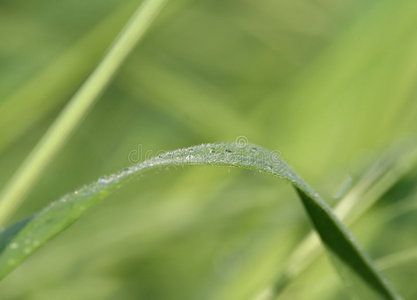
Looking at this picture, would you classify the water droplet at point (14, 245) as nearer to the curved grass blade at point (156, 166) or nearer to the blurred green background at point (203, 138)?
the curved grass blade at point (156, 166)

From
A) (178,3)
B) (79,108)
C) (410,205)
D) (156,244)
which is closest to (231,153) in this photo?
(79,108)

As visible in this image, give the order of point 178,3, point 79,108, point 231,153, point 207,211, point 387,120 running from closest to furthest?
point 231,153 → point 79,108 → point 207,211 → point 387,120 → point 178,3

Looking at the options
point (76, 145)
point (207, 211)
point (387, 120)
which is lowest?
point (76, 145)

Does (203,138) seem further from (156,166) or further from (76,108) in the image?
(156,166)

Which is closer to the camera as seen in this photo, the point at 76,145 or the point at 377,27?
the point at 377,27

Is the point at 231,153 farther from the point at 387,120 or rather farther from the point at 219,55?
the point at 219,55

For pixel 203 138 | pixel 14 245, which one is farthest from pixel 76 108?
pixel 203 138

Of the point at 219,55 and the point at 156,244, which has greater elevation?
the point at 219,55
